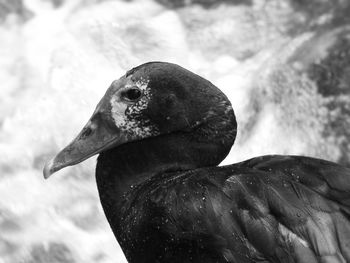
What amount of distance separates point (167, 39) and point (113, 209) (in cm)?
311

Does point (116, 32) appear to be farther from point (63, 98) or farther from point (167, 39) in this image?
point (63, 98)

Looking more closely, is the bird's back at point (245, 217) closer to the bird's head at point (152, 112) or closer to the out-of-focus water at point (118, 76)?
the bird's head at point (152, 112)

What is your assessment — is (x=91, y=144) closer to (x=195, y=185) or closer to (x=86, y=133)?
(x=86, y=133)

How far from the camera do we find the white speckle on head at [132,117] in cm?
372

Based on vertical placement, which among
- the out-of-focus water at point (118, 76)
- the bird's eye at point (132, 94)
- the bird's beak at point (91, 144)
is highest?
the out-of-focus water at point (118, 76)

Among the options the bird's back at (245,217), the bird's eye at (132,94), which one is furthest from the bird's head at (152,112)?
the bird's back at (245,217)

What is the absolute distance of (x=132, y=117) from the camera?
3740 millimetres

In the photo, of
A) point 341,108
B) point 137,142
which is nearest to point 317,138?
point 341,108

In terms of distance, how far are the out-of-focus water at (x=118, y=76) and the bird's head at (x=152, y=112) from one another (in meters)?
1.50

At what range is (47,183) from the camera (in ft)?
18.3

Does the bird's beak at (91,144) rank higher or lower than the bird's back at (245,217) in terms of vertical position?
higher

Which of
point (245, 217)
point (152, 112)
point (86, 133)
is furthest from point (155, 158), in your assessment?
point (245, 217)

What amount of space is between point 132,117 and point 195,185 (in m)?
0.44

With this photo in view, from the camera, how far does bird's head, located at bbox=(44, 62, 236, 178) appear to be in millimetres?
3705
